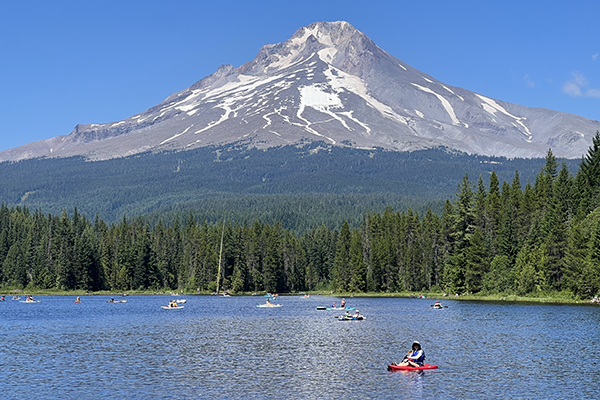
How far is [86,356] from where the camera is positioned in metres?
57.2

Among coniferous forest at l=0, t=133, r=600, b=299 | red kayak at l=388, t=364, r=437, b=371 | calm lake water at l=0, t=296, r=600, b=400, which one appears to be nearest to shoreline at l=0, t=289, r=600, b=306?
coniferous forest at l=0, t=133, r=600, b=299

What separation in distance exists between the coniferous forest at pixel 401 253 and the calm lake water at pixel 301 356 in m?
21.7

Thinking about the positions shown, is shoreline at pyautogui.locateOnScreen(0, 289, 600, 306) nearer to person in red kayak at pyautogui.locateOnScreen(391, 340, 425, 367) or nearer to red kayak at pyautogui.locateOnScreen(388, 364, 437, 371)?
red kayak at pyautogui.locateOnScreen(388, 364, 437, 371)

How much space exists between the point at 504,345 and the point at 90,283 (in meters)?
140

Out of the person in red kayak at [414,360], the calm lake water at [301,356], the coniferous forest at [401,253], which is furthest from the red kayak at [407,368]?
the coniferous forest at [401,253]

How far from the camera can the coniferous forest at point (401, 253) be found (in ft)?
381

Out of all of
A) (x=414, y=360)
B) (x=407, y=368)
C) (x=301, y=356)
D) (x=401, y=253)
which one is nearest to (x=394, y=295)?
(x=401, y=253)

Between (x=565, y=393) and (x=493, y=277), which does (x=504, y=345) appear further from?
(x=493, y=277)

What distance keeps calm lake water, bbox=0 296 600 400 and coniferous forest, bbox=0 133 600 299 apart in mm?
21706

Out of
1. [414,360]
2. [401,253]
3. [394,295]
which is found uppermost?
[401,253]

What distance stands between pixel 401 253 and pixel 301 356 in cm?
11362

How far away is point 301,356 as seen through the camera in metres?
57.0

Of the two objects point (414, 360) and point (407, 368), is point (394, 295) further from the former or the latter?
point (407, 368)

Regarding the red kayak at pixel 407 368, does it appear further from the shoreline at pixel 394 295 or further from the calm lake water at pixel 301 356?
the shoreline at pixel 394 295
